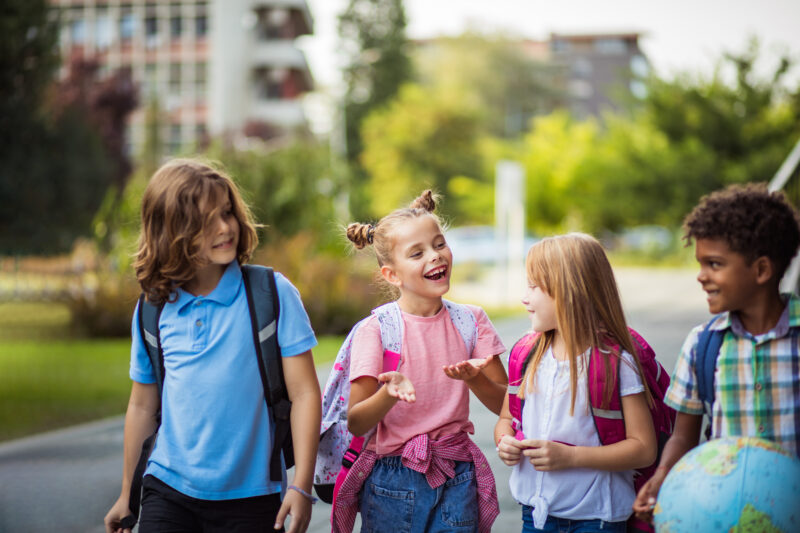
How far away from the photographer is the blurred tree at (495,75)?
70.8m

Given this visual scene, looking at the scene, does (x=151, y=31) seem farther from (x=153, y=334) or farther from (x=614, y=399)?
(x=614, y=399)

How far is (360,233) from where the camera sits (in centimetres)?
339

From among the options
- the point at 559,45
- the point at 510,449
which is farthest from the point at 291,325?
the point at 559,45

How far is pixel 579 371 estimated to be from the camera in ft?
9.28

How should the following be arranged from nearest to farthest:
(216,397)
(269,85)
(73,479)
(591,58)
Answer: (216,397) → (73,479) → (269,85) → (591,58)

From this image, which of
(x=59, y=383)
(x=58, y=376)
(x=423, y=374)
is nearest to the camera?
(x=423, y=374)

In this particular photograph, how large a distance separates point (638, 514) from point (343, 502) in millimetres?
1009

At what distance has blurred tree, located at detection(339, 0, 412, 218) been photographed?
5766 cm

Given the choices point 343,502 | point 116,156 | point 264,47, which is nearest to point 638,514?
point 343,502

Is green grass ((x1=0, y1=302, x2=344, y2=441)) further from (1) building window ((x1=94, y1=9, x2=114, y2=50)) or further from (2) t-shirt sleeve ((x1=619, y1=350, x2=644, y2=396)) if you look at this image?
(1) building window ((x1=94, y1=9, x2=114, y2=50))

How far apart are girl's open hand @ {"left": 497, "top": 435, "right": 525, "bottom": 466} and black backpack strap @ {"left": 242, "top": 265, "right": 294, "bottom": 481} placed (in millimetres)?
705

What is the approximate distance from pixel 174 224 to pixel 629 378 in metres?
1.55

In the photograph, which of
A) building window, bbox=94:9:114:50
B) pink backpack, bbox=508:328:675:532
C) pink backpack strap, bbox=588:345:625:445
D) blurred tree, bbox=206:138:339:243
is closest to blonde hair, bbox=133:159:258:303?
pink backpack, bbox=508:328:675:532

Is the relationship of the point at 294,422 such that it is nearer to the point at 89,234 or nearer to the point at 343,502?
the point at 343,502
